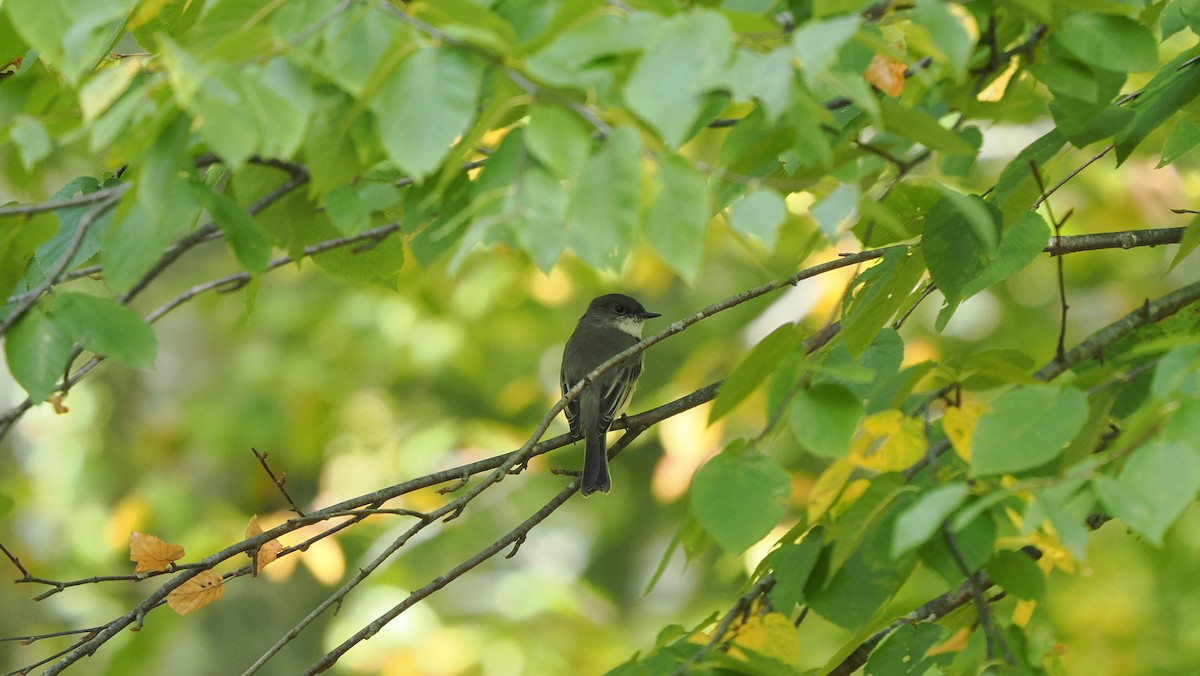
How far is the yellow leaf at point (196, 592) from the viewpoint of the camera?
121 inches

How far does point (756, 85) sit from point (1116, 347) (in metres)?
1.81

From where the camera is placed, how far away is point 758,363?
2.17 metres

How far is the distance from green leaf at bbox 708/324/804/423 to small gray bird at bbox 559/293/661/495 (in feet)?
7.00

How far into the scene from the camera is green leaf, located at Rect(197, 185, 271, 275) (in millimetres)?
2006

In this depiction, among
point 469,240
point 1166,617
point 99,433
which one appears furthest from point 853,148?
point 99,433

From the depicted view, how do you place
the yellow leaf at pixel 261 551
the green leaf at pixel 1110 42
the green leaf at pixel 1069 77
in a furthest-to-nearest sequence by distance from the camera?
the yellow leaf at pixel 261 551 < the green leaf at pixel 1069 77 < the green leaf at pixel 1110 42

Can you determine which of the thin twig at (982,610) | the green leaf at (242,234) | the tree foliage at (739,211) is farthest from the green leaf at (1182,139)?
the green leaf at (242,234)

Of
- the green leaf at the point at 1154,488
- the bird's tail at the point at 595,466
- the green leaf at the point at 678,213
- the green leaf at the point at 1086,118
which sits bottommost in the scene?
the bird's tail at the point at 595,466

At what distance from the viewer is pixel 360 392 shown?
435 inches

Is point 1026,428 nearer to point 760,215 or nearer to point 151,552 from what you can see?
point 760,215

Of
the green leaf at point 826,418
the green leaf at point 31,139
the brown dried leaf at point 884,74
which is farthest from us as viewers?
the brown dried leaf at point 884,74

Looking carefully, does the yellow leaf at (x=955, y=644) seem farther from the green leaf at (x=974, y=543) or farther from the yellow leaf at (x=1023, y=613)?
the green leaf at (x=974, y=543)

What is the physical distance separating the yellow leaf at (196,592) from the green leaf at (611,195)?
6.43 feet

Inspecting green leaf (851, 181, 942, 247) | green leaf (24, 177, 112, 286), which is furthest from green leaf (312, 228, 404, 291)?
green leaf (851, 181, 942, 247)
